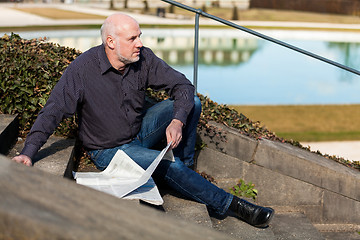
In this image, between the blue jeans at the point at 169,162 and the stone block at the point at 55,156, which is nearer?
the stone block at the point at 55,156

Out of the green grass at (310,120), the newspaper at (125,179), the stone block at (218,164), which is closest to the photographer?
the newspaper at (125,179)

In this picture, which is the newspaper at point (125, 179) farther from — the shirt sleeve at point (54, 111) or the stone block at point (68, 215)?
the stone block at point (68, 215)

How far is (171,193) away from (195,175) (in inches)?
11.5

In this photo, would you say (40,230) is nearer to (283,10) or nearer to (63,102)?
(63,102)

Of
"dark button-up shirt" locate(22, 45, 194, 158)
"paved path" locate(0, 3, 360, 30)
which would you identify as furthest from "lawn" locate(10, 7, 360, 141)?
"paved path" locate(0, 3, 360, 30)

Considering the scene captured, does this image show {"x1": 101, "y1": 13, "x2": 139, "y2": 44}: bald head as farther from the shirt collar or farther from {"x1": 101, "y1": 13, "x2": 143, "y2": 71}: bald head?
the shirt collar

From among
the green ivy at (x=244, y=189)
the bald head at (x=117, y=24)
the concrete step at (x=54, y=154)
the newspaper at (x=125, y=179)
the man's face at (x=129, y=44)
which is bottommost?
the green ivy at (x=244, y=189)

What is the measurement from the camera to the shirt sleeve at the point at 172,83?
3.17 metres

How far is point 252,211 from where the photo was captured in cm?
313

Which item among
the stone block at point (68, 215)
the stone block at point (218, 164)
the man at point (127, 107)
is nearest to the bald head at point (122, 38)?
the man at point (127, 107)

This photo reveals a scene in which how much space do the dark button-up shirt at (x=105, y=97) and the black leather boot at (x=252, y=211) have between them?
1.88ft

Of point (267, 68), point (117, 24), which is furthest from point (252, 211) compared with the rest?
point (267, 68)

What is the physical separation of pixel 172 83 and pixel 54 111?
766mm

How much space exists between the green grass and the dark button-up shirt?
3.86 meters
